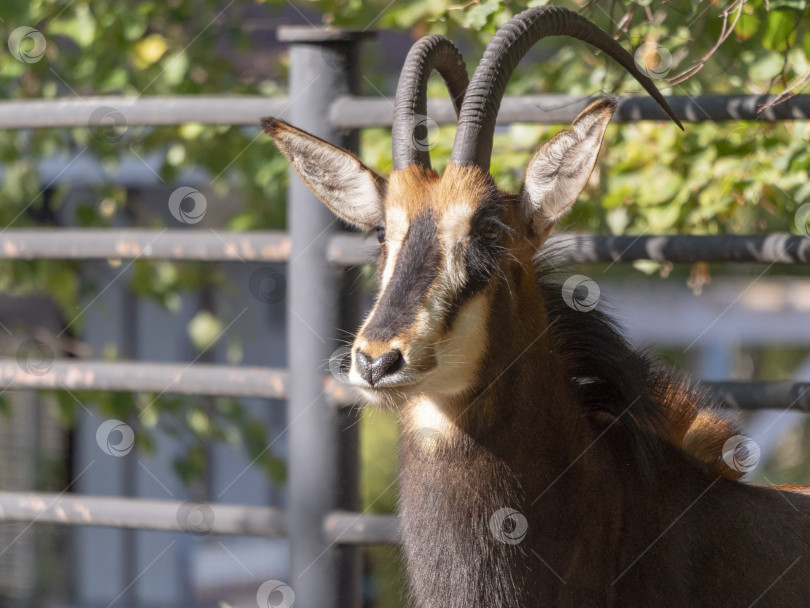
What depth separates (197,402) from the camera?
214 inches

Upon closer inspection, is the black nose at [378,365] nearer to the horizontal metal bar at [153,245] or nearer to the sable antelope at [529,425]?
the sable antelope at [529,425]

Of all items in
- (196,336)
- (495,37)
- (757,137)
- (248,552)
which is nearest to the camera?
(495,37)

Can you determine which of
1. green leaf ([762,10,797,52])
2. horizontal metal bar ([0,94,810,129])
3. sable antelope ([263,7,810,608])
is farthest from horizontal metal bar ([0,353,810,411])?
green leaf ([762,10,797,52])

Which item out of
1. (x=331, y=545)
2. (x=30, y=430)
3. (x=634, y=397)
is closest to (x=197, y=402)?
(x=331, y=545)

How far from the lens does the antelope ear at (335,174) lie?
284 cm

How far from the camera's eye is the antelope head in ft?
7.76

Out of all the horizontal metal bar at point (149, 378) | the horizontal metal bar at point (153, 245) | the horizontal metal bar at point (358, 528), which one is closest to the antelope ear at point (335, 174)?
the horizontal metal bar at point (153, 245)

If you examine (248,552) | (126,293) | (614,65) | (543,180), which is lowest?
(248,552)

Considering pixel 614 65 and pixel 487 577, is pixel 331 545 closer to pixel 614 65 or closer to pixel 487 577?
pixel 487 577

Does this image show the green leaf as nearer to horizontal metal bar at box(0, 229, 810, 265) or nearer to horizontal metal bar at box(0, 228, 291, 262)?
horizontal metal bar at box(0, 229, 810, 265)

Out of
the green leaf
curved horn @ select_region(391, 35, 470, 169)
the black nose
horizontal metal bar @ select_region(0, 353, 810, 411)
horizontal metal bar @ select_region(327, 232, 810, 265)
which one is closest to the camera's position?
the black nose

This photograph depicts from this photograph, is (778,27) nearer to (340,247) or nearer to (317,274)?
(340,247)

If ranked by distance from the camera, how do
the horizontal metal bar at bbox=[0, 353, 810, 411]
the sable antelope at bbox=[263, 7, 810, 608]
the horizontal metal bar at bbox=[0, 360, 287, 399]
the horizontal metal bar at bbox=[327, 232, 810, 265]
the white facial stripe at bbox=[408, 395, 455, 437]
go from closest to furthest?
the sable antelope at bbox=[263, 7, 810, 608] → the white facial stripe at bbox=[408, 395, 455, 437] → the horizontal metal bar at bbox=[327, 232, 810, 265] → the horizontal metal bar at bbox=[0, 353, 810, 411] → the horizontal metal bar at bbox=[0, 360, 287, 399]

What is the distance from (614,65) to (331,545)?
2.07 m
